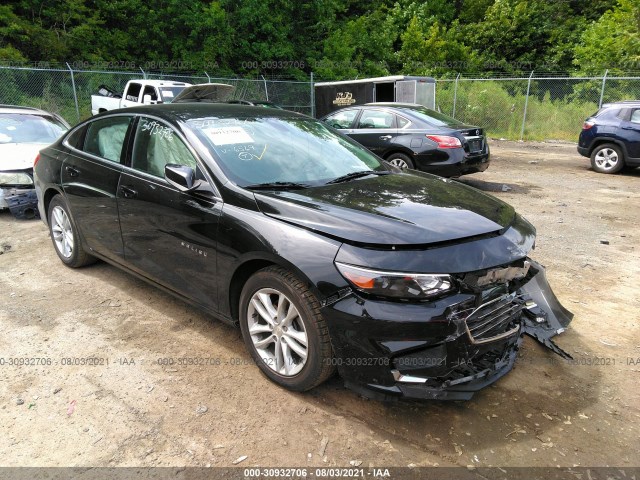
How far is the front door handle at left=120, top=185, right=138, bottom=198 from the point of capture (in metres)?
3.72

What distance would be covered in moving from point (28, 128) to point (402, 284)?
7.53 metres

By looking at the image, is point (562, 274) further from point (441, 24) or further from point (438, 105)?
point (441, 24)

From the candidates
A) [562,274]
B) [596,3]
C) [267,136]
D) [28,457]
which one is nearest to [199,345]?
[28,457]

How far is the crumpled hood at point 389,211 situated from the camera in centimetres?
262

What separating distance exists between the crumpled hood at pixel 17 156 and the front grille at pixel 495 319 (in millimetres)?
6560

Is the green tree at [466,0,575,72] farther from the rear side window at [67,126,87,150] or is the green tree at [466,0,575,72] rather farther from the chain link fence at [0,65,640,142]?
the rear side window at [67,126,87,150]

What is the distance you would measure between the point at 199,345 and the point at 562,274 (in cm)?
359

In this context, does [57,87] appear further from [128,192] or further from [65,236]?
[128,192]

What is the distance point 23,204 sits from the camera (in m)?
6.66

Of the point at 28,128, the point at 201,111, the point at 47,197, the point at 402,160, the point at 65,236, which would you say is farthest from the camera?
the point at 402,160

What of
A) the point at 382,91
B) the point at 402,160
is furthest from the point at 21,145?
the point at 382,91

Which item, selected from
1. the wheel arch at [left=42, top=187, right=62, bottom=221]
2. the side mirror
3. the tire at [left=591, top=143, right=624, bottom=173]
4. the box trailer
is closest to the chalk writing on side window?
the side mirror

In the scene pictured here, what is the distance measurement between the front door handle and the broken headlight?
3.82 meters

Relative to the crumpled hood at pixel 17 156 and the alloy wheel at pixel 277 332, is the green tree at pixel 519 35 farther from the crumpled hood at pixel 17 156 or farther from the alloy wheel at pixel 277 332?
the alloy wheel at pixel 277 332
